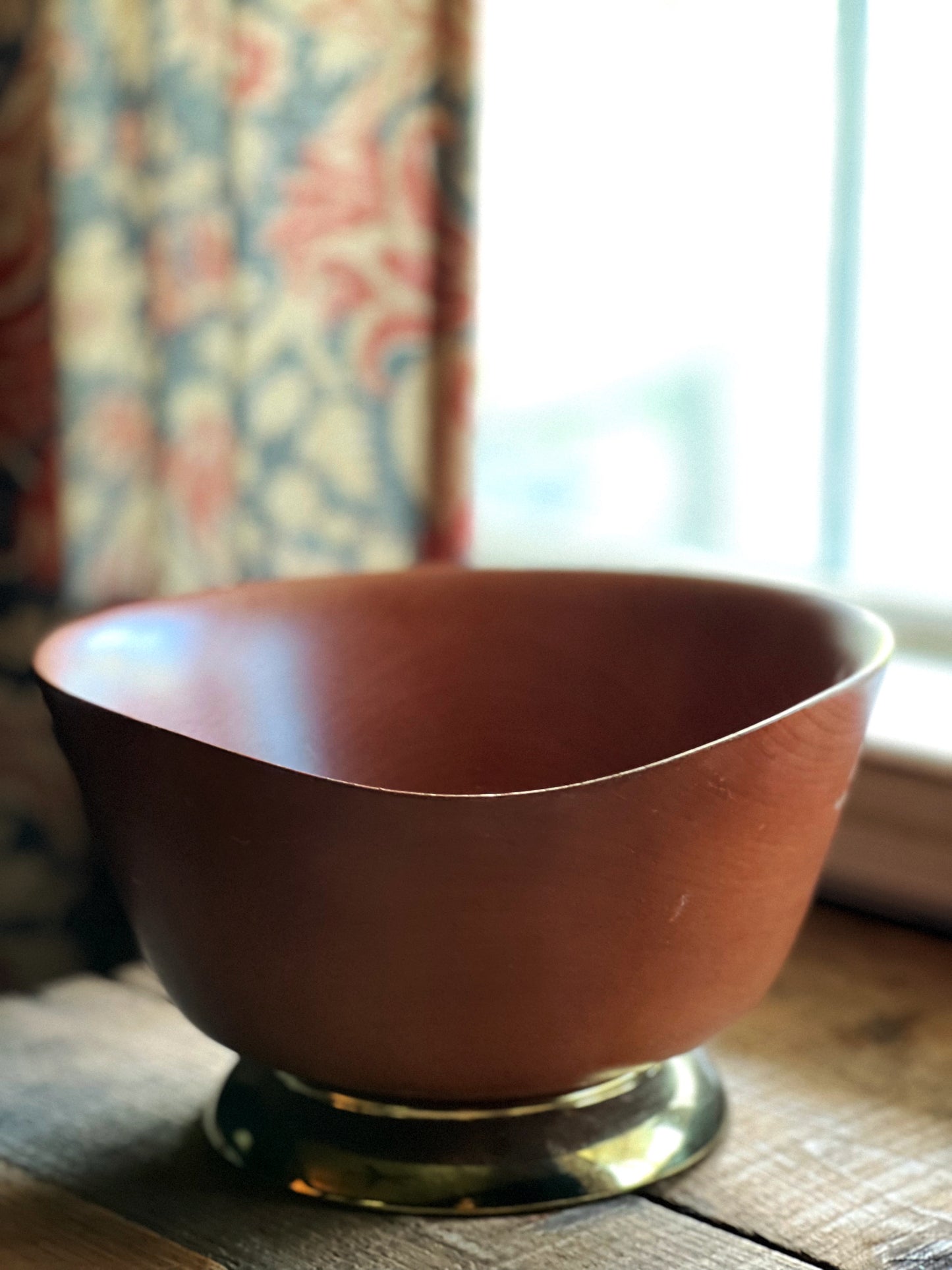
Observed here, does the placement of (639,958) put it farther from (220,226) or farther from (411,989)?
(220,226)

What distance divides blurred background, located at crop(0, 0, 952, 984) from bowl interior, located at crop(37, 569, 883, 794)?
6.9 inches

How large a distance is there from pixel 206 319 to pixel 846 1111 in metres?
0.55

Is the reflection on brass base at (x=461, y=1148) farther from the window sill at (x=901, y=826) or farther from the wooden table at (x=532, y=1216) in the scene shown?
the window sill at (x=901, y=826)

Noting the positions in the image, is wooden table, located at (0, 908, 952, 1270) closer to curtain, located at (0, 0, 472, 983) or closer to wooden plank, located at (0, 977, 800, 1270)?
wooden plank, located at (0, 977, 800, 1270)

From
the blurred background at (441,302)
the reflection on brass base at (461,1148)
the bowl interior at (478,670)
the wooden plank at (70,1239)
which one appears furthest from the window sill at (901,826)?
the wooden plank at (70,1239)

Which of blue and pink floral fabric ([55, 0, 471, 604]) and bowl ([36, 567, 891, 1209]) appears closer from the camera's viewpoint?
bowl ([36, 567, 891, 1209])

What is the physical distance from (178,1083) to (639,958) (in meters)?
0.29

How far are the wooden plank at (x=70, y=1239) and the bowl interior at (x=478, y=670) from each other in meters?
0.20

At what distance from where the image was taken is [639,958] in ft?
1.78

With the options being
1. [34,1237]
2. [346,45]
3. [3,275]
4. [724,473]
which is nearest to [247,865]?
[34,1237]

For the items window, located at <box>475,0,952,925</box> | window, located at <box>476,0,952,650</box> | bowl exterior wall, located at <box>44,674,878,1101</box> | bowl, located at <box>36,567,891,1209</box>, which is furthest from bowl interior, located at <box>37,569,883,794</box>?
window, located at <box>476,0,952,650</box>

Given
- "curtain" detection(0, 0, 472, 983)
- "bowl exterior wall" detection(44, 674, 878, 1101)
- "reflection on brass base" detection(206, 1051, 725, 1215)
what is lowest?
"reflection on brass base" detection(206, 1051, 725, 1215)

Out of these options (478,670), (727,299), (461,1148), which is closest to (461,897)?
(461,1148)

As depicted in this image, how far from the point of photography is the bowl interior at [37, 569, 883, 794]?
0.71 meters
